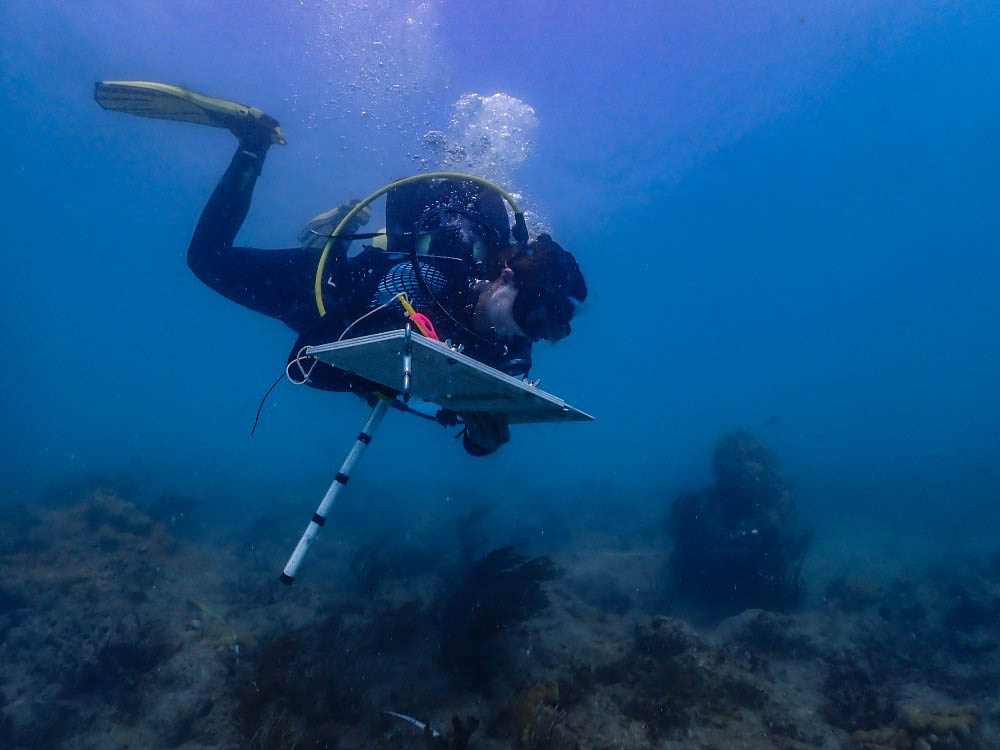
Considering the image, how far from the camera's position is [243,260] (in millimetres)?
6121

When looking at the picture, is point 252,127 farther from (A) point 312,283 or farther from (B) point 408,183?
(B) point 408,183

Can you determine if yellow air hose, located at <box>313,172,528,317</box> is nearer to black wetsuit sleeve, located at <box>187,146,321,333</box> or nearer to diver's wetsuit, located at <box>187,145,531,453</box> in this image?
diver's wetsuit, located at <box>187,145,531,453</box>

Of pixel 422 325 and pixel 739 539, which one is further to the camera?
pixel 739 539

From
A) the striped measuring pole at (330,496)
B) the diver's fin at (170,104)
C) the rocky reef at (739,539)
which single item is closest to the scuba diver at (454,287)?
the striped measuring pole at (330,496)

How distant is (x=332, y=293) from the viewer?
4613 millimetres

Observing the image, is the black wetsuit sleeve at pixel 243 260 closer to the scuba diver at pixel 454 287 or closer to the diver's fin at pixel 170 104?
the diver's fin at pixel 170 104

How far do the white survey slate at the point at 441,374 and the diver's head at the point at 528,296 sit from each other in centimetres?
72

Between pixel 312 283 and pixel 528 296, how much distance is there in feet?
10.3

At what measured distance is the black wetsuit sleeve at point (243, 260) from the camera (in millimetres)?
5887

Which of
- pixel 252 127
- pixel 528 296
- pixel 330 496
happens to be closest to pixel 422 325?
pixel 528 296

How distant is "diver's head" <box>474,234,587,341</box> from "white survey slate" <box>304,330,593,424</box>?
721 mm

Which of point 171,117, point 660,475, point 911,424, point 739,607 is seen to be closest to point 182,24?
point 171,117

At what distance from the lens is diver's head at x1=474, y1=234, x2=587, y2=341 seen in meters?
3.62

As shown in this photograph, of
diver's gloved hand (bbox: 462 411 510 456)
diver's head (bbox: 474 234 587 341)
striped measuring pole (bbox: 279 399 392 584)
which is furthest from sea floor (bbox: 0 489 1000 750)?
diver's head (bbox: 474 234 587 341)
